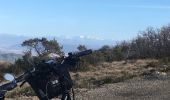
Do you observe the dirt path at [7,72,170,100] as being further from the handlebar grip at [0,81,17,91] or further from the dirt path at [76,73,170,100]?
the handlebar grip at [0,81,17,91]

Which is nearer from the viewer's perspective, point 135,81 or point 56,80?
point 56,80

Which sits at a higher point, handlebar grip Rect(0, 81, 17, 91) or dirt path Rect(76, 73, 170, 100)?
handlebar grip Rect(0, 81, 17, 91)

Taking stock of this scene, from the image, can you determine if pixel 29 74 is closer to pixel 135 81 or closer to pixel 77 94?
pixel 77 94

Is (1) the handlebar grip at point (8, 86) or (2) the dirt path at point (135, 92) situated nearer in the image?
(1) the handlebar grip at point (8, 86)

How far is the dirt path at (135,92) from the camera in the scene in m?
13.9

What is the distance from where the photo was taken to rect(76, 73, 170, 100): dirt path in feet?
45.6

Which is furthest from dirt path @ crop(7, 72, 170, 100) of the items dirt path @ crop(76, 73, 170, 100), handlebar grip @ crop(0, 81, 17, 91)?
handlebar grip @ crop(0, 81, 17, 91)

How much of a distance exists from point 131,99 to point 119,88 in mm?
2754

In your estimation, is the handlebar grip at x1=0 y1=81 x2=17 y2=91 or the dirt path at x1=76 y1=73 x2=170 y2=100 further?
the dirt path at x1=76 y1=73 x2=170 y2=100

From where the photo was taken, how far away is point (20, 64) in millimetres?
37656

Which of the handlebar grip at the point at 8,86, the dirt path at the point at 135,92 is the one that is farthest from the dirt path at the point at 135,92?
the handlebar grip at the point at 8,86

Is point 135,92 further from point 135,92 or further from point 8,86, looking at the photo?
point 8,86

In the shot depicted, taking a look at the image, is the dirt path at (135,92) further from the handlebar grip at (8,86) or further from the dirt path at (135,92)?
the handlebar grip at (8,86)

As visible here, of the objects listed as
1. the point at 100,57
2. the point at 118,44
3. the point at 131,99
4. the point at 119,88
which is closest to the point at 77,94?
the point at 119,88
